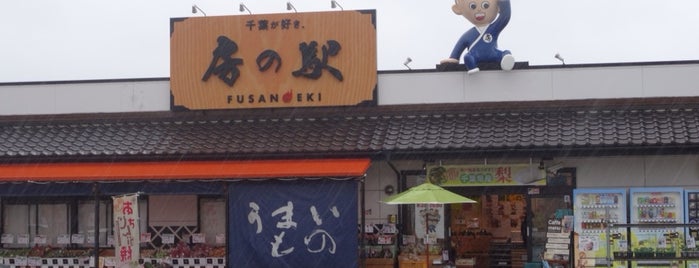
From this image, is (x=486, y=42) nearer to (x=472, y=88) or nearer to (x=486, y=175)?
(x=472, y=88)

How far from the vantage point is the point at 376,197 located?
16875 millimetres

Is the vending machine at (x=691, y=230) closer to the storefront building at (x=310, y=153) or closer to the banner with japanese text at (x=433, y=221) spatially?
the storefront building at (x=310, y=153)

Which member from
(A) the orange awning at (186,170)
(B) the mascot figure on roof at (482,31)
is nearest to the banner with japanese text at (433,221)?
(A) the orange awning at (186,170)

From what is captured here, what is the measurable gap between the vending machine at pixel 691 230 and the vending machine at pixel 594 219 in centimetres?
102

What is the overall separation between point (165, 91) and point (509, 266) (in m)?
8.02

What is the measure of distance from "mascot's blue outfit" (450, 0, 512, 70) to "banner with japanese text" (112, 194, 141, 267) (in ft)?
22.2

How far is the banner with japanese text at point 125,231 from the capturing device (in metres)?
14.3

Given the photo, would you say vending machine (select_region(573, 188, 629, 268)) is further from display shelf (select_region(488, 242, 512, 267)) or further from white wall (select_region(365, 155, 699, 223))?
display shelf (select_region(488, 242, 512, 267))

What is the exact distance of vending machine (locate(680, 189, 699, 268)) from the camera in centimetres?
1436

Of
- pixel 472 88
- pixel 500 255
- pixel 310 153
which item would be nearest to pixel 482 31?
pixel 472 88

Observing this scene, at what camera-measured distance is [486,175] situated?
53.4 ft

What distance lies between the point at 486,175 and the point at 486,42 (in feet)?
8.88

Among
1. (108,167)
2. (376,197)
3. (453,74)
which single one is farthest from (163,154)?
(453,74)

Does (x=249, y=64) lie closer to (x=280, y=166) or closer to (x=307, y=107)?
(x=307, y=107)
